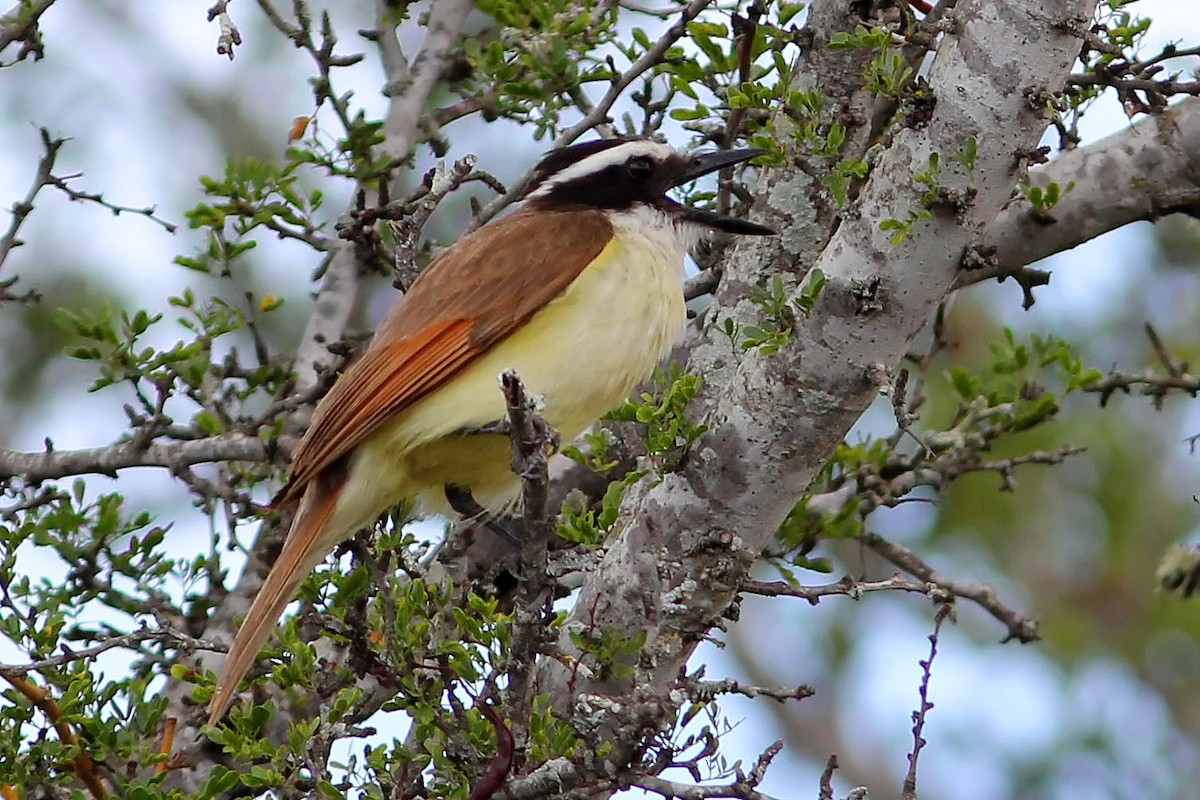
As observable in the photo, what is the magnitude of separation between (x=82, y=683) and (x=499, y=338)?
5.32 ft

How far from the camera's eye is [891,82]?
3729mm

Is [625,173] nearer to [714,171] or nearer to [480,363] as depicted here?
[714,171]

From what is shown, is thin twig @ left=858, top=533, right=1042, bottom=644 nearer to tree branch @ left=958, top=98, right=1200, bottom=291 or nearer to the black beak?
tree branch @ left=958, top=98, right=1200, bottom=291

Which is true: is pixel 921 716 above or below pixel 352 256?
→ below

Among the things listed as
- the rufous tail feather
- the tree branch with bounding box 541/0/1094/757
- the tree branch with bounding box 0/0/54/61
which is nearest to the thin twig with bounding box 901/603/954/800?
the tree branch with bounding box 541/0/1094/757

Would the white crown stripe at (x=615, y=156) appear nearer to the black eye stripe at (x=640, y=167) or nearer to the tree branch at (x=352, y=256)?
the black eye stripe at (x=640, y=167)

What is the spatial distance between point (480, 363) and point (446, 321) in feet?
0.56

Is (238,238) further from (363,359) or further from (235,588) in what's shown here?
(235,588)

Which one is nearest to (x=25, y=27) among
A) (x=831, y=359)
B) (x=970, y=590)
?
(x=831, y=359)

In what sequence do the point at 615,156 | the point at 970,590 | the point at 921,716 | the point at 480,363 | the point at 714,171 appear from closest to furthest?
the point at 921,716
the point at 480,363
the point at 970,590
the point at 714,171
the point at 615,156

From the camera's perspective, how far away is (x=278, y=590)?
4344 mm

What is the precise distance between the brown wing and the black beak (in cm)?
31

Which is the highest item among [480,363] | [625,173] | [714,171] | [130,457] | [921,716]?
[625,173]

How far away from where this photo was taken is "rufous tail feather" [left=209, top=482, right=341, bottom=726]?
4078mm
